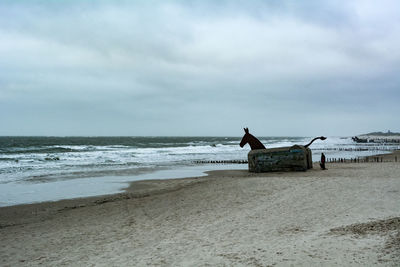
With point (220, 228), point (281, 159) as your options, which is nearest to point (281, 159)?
point (281, 159)

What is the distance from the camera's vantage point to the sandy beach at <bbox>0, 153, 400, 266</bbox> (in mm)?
6078

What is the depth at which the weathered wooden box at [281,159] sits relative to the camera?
20.1 meters

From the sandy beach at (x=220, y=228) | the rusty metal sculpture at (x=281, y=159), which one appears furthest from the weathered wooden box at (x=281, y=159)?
the sandy beach at (x=220, y=228)

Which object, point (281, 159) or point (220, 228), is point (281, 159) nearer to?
point (281, 159)

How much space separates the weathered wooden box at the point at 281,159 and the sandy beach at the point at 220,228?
6156 mm

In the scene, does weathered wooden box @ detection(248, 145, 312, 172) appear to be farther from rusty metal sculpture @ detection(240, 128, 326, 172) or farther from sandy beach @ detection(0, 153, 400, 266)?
sandy beach @ detection(0, 153, 400, 266)

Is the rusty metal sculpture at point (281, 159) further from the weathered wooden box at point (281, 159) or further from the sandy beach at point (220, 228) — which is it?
the sandy beach at point (220, 228)

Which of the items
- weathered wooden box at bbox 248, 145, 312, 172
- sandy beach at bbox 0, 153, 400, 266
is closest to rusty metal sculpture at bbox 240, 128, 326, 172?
weathered wooden box at bbox 248, 145, 312, 172

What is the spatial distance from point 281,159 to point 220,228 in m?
12.8

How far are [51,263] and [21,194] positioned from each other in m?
9.87

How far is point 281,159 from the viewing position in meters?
20.3

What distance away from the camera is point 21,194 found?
15.1m

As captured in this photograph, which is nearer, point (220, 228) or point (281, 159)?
point (220, 228)

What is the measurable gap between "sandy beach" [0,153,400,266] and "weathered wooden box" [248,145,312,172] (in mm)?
6156
